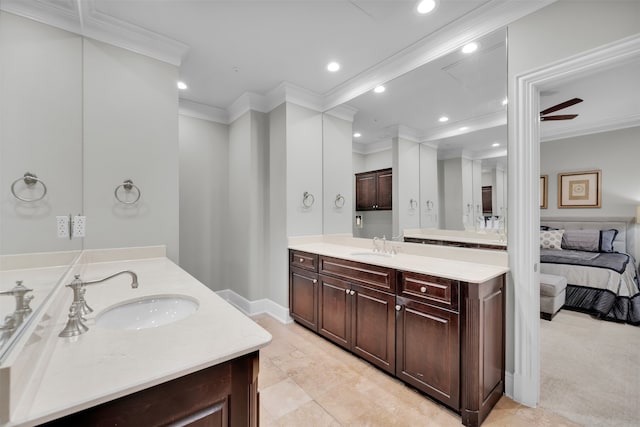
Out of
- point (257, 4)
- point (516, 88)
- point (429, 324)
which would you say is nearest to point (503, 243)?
point (429, 324)

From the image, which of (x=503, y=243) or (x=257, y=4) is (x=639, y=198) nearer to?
(x=503, y=243)

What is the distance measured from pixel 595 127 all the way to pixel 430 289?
4.81m

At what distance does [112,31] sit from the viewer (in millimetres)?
2221

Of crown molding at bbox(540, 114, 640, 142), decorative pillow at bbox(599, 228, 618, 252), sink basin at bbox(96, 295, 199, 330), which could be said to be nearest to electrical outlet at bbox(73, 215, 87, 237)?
sink basin at bbox(96, 295, 199, 330)

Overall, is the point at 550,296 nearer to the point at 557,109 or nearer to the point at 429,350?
the point at 557,109

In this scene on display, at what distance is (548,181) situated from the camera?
5.03m

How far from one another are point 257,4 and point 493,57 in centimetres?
180

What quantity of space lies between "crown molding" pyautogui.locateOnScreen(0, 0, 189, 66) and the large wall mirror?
186cm

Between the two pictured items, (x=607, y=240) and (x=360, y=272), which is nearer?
(x=360, y=272)

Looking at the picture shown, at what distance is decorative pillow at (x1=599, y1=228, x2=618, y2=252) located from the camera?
13.8 ft

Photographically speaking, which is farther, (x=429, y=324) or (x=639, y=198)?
(x=639, y=198)

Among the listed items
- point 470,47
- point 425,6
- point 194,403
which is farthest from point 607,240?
point 194,403

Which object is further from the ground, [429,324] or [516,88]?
[516,88]

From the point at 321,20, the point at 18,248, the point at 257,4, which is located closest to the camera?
the point at 18,248
